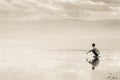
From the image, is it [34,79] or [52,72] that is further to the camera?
[52,72]

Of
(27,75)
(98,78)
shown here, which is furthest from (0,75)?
(98,78)

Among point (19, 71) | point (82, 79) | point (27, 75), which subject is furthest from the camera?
point (19, 71)

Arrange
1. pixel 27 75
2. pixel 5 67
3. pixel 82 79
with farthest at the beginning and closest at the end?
1. pixel 5 67
2. pixel 27 75
3. pixel 82 79

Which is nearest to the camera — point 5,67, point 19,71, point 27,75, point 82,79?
point 82,79

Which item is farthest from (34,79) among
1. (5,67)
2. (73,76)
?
(5,67)

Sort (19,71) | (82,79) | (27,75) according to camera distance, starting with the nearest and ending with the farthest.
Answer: (82,79) < (27,75) < (19,71)

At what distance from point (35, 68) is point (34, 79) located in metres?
6.26

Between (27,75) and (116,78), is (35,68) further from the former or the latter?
(116,78)

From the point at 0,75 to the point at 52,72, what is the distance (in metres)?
3.45

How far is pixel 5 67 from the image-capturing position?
100 feet

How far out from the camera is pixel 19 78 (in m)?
24.5

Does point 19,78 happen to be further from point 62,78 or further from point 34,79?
point 62,78

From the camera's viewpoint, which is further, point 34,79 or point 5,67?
point 5,67

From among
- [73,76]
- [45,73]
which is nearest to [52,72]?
[45,73]
